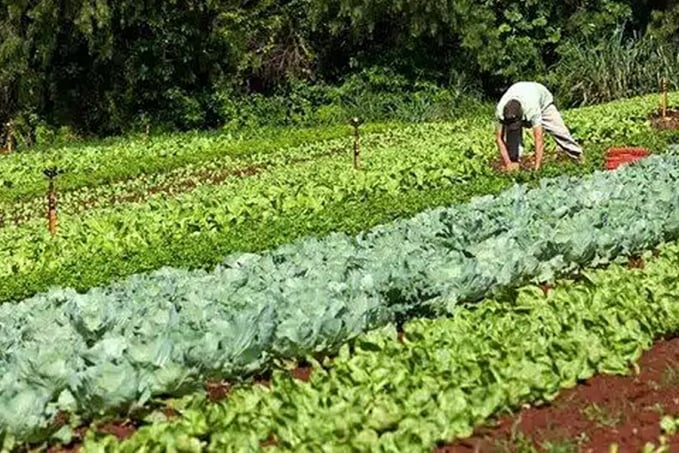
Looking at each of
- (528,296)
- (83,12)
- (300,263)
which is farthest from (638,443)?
(83,12)

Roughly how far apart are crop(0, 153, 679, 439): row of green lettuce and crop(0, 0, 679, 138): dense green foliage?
2241 centimetres

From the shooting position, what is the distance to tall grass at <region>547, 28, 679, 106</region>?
3022 centimetres

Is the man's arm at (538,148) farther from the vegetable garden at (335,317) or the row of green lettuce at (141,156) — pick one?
the row of green lettuce at (141,156)

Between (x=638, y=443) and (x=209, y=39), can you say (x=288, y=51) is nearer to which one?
(x=209, y=39)

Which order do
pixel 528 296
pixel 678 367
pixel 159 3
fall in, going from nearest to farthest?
1. pixel 678 367
2. pixel 528 296
3. pixel 159 3

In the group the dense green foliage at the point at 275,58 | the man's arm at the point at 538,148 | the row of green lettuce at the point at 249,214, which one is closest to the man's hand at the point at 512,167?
the row of green lettuce at the point at 249,214

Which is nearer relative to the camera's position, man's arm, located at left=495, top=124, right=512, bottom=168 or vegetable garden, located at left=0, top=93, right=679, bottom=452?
vegetable garden, located at left=0, top=93, right=679, bottom=452

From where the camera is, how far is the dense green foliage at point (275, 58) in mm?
31500

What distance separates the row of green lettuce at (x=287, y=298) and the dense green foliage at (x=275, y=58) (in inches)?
882

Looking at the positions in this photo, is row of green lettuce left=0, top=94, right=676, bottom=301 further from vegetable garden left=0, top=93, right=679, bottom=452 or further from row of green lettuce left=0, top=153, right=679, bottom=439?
row of green lettuce left=0, top=153, right=679, bottom=439

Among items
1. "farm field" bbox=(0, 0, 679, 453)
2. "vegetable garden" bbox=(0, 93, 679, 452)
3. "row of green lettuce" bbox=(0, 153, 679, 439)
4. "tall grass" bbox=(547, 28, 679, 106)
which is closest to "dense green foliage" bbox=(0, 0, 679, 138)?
"tall grass" bbox=(547, 28, 679, 106)

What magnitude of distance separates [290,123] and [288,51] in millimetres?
3517

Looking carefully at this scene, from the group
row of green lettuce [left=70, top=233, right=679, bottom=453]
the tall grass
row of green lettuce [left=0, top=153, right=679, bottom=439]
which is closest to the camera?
row of green lettuce [left=70, top=233, right=679, bottom=453]

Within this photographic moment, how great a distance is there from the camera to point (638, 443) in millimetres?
4719
